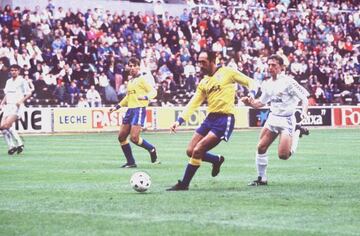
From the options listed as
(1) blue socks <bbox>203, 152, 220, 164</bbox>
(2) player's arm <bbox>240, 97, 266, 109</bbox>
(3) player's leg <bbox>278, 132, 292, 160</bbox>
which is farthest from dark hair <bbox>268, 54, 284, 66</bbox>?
(1) blue socks <bbox>203, 152, 220, 164</bbox>

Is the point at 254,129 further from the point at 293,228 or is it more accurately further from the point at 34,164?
the point at 293,228

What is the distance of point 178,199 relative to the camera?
41.2ft

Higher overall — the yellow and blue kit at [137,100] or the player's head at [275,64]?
the player's head at [275,64]

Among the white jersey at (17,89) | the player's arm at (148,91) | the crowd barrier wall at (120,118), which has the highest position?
the player's arm at (148,91)

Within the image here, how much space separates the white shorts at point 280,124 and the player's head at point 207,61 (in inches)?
73.1

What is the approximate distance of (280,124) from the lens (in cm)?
1566

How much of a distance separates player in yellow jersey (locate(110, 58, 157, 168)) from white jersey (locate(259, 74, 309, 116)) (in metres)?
4.99

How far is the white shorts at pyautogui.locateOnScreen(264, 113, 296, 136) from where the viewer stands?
15.7m

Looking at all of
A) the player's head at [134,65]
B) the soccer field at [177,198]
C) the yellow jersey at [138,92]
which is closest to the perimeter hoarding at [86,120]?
the soccer field at [177,198]

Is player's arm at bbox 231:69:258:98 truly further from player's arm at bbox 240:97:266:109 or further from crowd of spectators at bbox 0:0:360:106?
crowd of spectators at bbox 0:0:360:106

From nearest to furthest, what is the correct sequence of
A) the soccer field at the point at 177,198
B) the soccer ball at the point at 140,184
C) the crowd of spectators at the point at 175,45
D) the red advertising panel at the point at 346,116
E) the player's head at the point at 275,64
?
the soccer field at the point at 177,198 < the soccer ball at the point at 140,184 < the player's head at the point at 275,64 < the crowd of spectators at the point at 175,45 < the red advertising panel at the point at 346,116

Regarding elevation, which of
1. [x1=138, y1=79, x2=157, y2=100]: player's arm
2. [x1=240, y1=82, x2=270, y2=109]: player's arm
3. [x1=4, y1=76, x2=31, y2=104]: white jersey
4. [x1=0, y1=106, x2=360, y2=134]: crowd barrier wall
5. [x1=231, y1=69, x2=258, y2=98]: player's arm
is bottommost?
[x1=0, y1=106, x2=360, y2=134]: crowd barrier wall

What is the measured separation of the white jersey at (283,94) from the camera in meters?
15.8

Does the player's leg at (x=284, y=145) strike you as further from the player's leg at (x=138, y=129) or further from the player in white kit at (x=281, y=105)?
the player's leg at (x=138, y=129)
